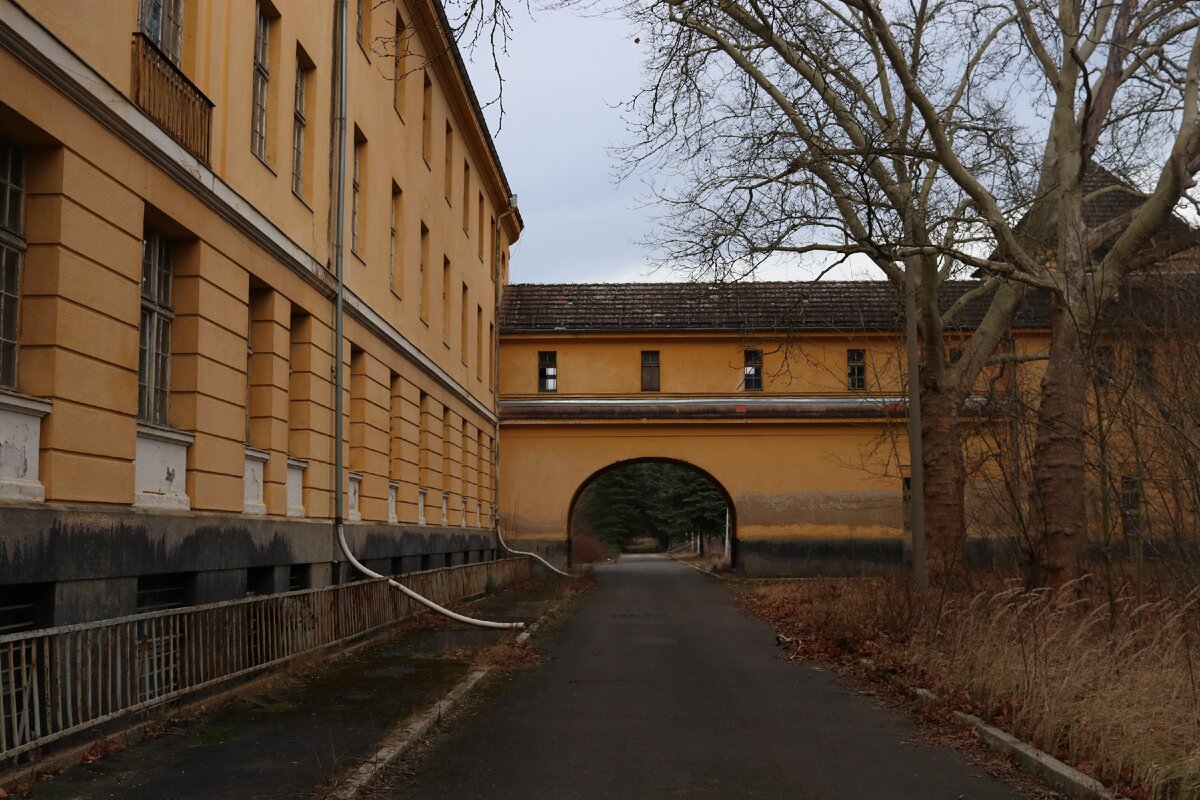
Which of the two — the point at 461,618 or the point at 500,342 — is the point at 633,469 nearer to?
the point at 500,342

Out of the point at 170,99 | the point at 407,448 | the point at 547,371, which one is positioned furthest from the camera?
the point at 547,371

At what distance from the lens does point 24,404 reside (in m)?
8.26

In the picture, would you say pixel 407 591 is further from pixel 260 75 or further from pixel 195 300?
pixel 260 75

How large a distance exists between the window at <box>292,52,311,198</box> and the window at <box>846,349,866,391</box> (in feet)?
78.4

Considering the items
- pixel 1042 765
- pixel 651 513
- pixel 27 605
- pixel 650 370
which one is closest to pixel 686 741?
pixel 1042 765

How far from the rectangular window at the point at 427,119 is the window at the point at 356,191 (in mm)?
5182

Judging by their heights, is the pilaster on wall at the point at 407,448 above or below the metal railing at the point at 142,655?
above

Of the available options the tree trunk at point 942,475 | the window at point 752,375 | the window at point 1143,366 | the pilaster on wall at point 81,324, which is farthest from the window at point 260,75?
the window at point 752,375

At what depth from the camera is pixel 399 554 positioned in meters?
20.6

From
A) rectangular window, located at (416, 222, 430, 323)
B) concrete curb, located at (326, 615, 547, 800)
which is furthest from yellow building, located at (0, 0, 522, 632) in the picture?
concrete curb, located at (326, 615, 547, 800)

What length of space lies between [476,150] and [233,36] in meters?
18.3

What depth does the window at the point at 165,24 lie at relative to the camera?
11000 mm

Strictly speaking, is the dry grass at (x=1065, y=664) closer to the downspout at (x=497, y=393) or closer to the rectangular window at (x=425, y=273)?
the rectangular window at (x=425, y=273)

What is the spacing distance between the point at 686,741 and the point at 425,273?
16742mm
